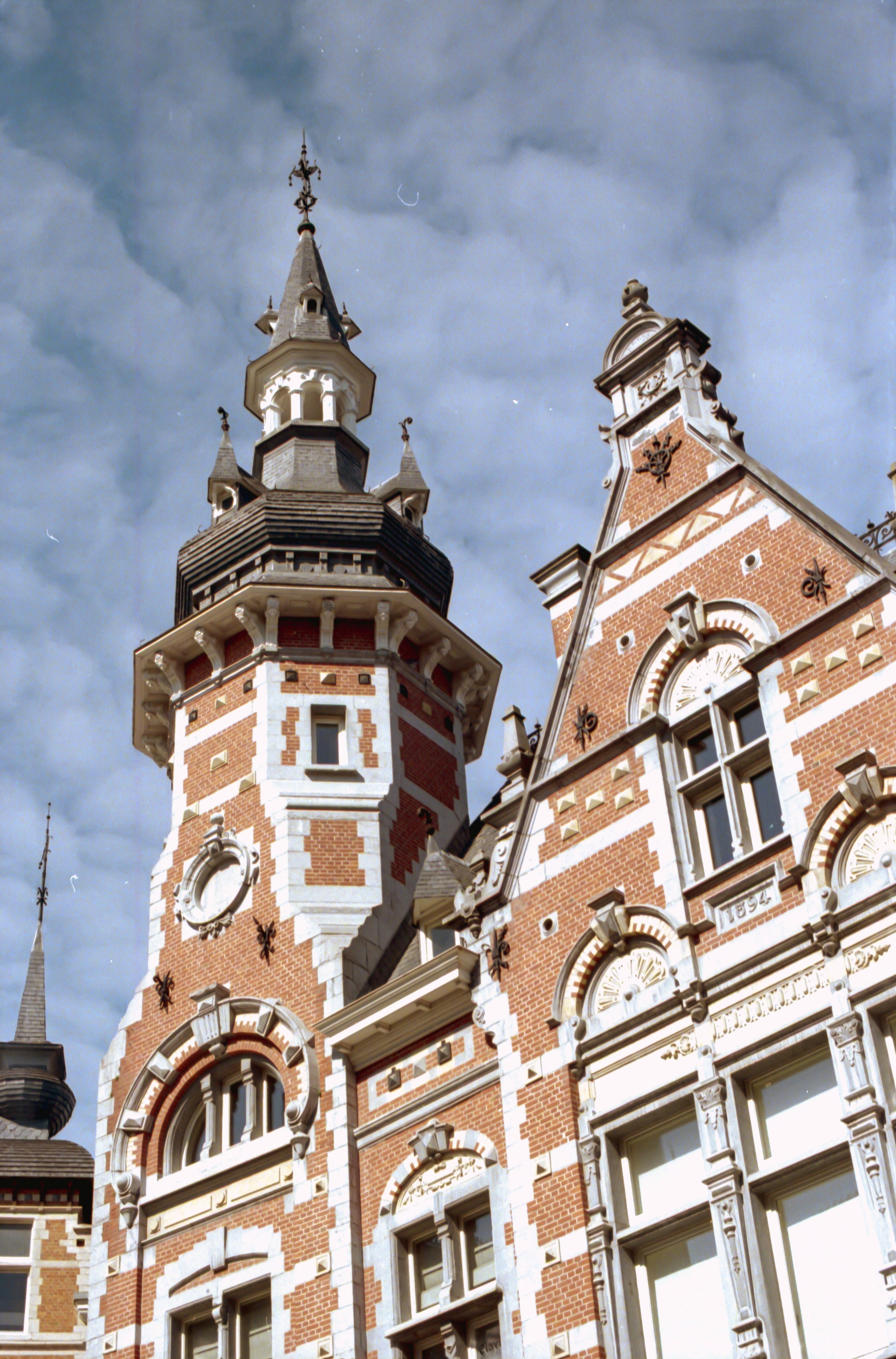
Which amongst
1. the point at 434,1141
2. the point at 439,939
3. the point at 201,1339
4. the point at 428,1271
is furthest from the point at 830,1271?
the point at 201,1339

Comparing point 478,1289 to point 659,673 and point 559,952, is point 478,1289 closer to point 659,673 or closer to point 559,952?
point 559,952

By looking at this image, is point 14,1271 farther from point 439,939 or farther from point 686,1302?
point 686,1302

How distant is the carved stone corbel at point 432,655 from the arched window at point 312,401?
7.73 m

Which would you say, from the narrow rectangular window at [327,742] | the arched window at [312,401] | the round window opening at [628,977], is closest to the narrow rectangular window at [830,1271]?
the round window opening at [628,977]

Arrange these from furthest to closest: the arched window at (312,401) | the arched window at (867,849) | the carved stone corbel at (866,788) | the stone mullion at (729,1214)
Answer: the arched window at (312,401), the carved stone corbel at (866,788), the arched window at (867,849), the stone mullion at (729,1214)

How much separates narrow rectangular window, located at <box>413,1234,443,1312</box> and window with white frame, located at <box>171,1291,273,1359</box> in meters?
2.24

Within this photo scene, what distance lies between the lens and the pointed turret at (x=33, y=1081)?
3678 cm

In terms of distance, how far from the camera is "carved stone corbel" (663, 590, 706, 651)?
69.5 feet

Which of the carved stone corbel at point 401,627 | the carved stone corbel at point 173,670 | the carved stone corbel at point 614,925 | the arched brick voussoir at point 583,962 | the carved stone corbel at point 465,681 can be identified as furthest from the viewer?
the carved stone corbel at point 465,681

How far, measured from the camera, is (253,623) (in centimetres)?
2920

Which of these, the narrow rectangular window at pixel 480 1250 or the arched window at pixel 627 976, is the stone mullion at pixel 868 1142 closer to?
the arched window at pixel 627 976

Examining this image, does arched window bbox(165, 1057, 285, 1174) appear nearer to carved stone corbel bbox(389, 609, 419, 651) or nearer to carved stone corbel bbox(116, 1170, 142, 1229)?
carved stone corbel bbox(116, 1170, 142, 1229)

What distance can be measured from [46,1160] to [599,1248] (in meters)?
17.2

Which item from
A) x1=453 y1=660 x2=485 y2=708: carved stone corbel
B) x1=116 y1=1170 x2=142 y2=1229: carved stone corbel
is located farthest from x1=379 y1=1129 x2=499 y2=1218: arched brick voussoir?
x1=453 y1=660 x2=485 y2=708: carved stone corbel
